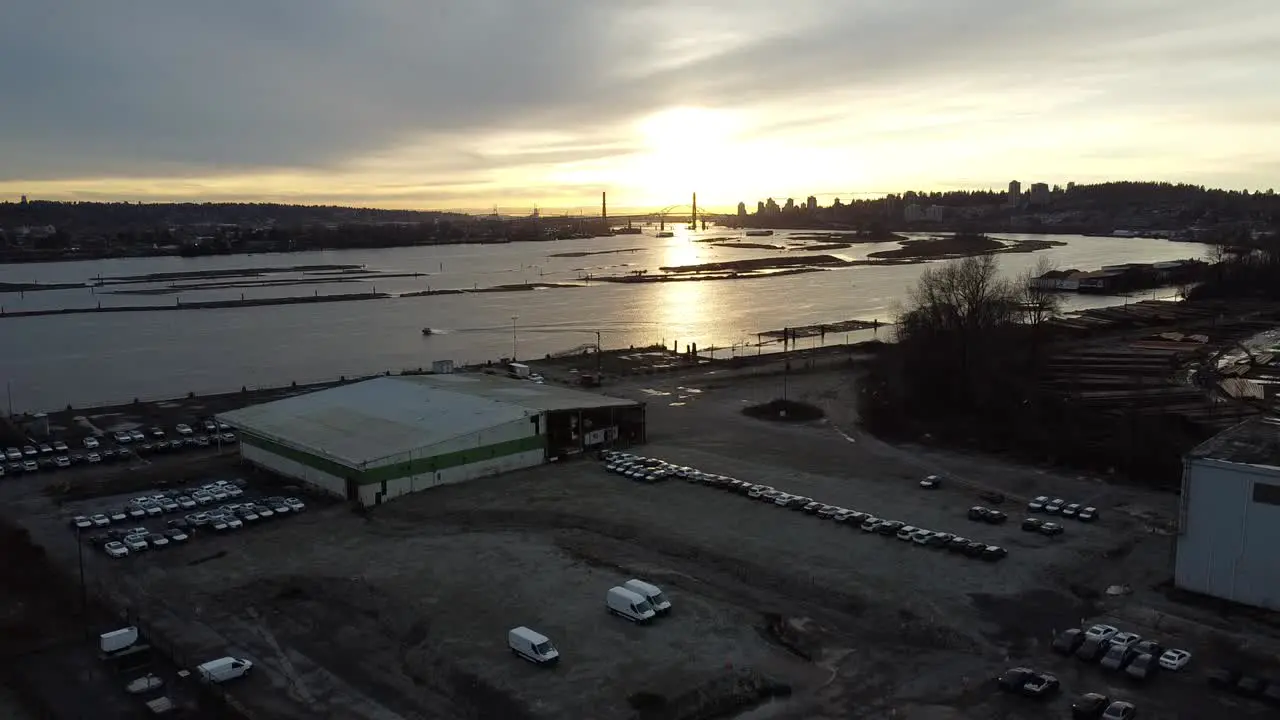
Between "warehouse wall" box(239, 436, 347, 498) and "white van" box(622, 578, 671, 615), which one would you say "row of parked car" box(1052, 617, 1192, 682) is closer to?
"white van" box(622, 578, 671, 615)

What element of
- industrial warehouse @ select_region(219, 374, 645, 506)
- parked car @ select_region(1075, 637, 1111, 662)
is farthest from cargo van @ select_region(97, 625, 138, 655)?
parked car @ select_region(1075, 637, 1111, 662)

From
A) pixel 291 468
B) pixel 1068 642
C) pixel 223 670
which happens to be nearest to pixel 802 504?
pixel 1068 642

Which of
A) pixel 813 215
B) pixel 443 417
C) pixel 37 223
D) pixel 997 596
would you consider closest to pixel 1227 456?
pixel 997 596

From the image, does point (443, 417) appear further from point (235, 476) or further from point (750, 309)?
point (750, 309)

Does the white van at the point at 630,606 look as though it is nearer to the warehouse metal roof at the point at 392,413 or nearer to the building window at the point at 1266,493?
the warehouse metal roof at the point at 392,413

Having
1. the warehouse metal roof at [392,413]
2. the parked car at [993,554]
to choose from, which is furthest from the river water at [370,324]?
the parked car at [993,554]

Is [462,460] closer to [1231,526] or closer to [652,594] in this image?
[652,594]
